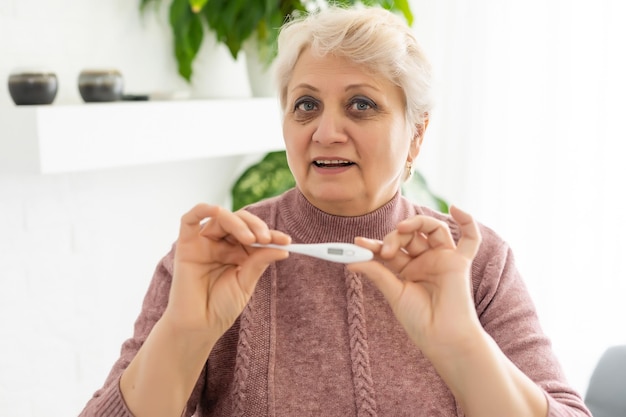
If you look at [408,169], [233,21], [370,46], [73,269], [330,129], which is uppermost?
[233,21]

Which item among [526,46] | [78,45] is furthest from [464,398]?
[526,46]

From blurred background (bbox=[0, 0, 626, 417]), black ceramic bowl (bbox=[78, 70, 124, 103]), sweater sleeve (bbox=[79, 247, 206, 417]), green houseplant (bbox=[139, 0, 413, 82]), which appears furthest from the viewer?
green houseplant (bbox=[139, 0, 413, 82])

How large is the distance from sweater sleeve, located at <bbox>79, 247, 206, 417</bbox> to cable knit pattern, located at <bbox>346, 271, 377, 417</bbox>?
0.27 meters

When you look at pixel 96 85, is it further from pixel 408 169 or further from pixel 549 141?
pixel 549 141

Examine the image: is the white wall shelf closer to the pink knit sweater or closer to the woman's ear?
the pink knit sweater

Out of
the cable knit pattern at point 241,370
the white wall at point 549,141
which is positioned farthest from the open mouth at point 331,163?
the white wall at point 549,141

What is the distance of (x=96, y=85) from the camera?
77.4 inches

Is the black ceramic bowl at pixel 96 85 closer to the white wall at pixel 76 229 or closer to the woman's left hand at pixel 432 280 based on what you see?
the white wall at pixel 76 229

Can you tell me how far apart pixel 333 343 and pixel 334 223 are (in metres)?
0.22

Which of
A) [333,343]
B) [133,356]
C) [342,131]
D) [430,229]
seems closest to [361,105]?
[342,131]

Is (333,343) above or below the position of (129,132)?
below

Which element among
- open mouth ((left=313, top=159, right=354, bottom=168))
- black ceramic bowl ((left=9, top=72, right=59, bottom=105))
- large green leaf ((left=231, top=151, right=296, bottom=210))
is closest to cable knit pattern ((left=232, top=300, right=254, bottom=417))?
open mouth ((left=313, top=159, right=354, bottom=168))

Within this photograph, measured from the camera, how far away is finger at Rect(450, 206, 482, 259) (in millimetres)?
1176

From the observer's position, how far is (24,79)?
1.83 meters
